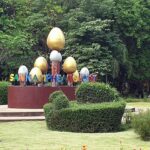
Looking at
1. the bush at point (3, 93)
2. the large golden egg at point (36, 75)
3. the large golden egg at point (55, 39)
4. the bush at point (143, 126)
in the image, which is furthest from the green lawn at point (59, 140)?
the bush at point (3, 93)

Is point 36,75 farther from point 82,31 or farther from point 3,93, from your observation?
point 82,31

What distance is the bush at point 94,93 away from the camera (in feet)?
55.1

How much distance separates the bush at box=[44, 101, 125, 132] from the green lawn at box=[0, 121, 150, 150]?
0.50m

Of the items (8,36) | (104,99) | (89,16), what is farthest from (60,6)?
(104,99)

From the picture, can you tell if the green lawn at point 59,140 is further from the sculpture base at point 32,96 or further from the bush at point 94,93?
the sculpture base at point 32,96

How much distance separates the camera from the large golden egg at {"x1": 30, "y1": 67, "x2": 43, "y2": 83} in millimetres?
21500

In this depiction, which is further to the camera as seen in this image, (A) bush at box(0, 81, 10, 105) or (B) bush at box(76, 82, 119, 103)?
(A) bush at box(0, 81, 10, 105)

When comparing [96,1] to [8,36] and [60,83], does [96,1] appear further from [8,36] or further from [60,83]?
[60,83]

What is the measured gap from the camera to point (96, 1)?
34.4m

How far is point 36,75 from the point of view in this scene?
21.5 meters

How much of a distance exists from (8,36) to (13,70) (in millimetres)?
3315

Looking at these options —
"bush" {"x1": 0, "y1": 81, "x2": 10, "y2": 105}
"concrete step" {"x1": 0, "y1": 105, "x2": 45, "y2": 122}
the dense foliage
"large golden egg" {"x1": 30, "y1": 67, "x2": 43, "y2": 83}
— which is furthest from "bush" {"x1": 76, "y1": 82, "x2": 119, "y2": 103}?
the dense foliage

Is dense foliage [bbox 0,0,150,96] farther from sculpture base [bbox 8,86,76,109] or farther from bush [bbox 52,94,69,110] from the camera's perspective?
bush [bbox 52,94,69,110]

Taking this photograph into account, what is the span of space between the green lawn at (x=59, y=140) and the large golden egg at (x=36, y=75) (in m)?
5.55
